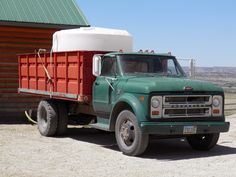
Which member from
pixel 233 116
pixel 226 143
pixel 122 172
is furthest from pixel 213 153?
pixel 233 116

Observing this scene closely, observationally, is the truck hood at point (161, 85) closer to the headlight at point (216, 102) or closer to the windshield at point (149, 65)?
the headlight at point (216, 102)

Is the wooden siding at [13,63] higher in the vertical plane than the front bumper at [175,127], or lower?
higher

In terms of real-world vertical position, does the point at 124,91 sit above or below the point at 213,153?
above

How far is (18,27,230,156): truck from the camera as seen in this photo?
32.8 feet

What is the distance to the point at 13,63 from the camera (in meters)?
17.1

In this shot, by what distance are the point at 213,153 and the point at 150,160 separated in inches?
63.9

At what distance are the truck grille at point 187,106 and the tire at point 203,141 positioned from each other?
2.30 feet

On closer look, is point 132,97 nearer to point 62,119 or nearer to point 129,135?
point 129,135

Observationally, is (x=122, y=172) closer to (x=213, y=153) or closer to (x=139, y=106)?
(x=139, y=106)

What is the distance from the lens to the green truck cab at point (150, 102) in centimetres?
996

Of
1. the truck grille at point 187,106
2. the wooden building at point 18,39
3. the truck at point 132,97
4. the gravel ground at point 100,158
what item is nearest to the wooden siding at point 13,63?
the wooden building at point 18,39

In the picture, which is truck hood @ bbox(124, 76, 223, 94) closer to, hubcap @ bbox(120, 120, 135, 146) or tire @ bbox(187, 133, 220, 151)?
hubcap @ bbox(120, 120, 135, 146)

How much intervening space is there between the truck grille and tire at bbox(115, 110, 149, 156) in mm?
596

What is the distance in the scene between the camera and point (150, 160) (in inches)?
387
